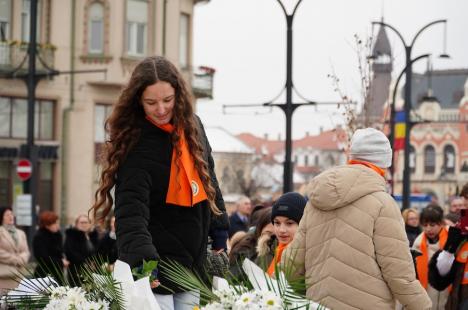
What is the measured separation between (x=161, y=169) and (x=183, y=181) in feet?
0.43

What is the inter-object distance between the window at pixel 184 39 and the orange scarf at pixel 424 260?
33.3 m

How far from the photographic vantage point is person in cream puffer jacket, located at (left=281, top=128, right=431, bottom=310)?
581 centimetres

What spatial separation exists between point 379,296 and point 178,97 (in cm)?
140

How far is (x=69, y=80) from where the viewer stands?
41938mm

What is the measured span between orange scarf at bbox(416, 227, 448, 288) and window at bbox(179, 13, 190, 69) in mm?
33255

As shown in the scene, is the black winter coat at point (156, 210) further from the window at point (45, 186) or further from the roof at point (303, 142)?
the roof at point (303, 142)

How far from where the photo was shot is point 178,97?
5652 mm

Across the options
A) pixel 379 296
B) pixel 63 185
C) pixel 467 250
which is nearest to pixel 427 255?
pixel 467 250

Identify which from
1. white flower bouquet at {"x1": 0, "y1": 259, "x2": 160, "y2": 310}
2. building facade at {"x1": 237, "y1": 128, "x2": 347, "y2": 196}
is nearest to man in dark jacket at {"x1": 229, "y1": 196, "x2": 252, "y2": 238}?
white flower bouquet at {"x1": 0, "y1": 259, "x2": 160, "y2": 310}

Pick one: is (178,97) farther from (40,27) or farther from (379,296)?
(40,27)

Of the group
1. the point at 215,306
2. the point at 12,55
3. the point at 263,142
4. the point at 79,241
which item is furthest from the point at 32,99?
the point at 263,142

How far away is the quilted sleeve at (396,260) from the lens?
18.9 feet

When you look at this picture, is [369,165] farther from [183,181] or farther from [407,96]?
[407,96]

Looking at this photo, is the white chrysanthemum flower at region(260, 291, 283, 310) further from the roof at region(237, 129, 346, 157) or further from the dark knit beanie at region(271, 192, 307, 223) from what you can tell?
the roof at region(237, 129, 346, 157)
